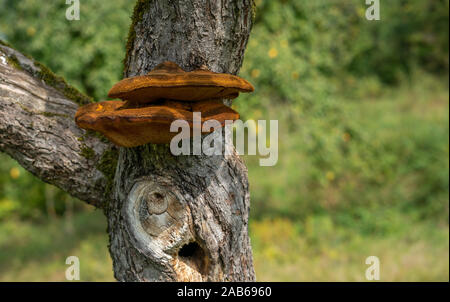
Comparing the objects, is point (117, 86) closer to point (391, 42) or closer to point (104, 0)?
point (104, 0)

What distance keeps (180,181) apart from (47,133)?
65 cm

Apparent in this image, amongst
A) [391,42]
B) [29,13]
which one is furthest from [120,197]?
[391,42]

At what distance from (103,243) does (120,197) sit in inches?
213

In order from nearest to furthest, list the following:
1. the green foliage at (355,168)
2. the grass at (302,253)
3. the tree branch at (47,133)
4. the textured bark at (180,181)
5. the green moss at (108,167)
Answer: the textured bark at (180,181) < the tree branch at (47,133) < the green moss at (108,167) < the grass at (302,253) < the green foliage at (355,168)

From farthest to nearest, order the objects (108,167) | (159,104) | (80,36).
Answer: (80,36), (108,167), (159,104)

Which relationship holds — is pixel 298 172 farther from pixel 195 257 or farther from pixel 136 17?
pixel 136 17

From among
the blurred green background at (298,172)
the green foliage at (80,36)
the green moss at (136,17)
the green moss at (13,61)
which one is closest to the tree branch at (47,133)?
the green moss at (13,61)

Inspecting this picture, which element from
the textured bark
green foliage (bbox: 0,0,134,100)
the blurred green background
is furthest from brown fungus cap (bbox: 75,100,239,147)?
green foliage (bbox: 0,0,134,100)

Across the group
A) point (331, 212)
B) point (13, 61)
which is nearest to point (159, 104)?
point (13, 61)

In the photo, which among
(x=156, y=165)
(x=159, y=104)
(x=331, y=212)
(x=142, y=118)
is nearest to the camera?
(x=142, y=118)

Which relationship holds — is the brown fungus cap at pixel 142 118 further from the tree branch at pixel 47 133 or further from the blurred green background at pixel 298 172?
the blurred green background at pixel 298 172

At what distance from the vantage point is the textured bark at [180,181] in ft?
Result: 5.40

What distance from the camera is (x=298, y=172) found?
790cm

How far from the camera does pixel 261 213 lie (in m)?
7.32
